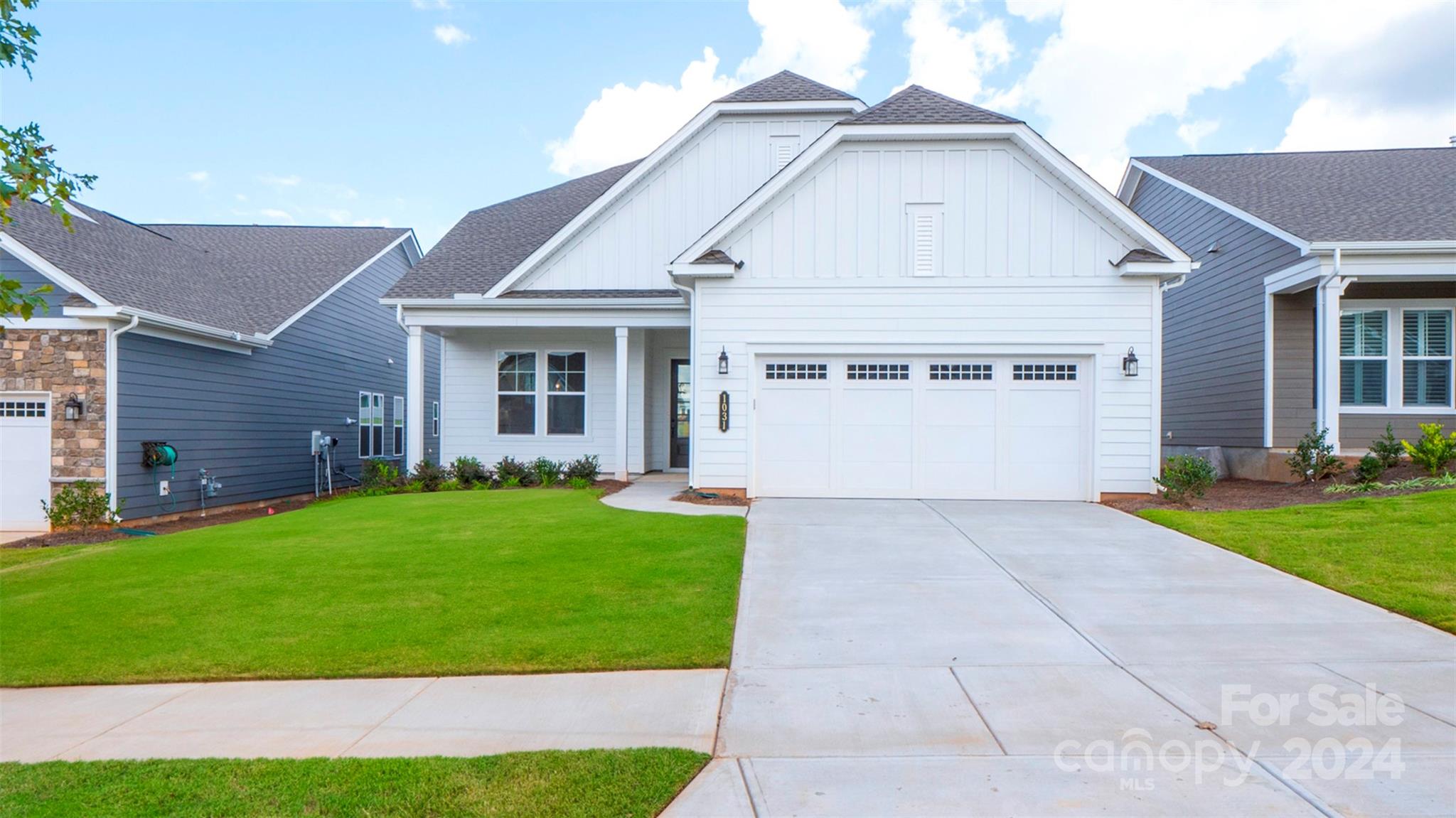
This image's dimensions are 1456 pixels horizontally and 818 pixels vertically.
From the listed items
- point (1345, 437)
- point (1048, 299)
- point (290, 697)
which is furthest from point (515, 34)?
point (1345, 437)

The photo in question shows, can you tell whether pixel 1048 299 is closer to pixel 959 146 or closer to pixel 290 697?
pixel 959 146

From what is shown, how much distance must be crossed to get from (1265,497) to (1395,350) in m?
4.43

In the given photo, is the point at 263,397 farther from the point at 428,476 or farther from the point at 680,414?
the point at 680,414

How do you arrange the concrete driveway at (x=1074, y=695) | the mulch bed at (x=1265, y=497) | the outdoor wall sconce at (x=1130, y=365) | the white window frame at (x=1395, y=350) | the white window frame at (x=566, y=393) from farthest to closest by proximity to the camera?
the white window frame at (x=566, y=393)
the white window frame at (x=1395, y=350)
the outdoor wall sconce at (x=1130, y=365)
the mulch bed at (x=1265, y=497)
the concrete driveway at (x=1074, y=695)

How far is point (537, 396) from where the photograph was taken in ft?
49.6

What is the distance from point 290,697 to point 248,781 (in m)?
1.21

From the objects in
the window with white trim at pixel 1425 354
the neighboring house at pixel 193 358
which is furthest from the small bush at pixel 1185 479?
the neighboring house at pixel 193 358

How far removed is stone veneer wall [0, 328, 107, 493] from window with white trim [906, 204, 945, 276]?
11.9 metres

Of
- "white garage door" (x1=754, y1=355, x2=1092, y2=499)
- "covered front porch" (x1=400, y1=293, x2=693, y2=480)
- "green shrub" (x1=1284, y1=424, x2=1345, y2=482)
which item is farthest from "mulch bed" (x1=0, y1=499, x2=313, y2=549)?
"green shrub" (x1=1284, y1=424, x2=1345, y2=482)

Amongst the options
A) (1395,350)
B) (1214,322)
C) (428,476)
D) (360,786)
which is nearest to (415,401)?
(428,476)

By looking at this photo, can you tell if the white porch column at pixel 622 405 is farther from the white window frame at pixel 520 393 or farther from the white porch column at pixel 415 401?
the white porch column at pixel 415 401

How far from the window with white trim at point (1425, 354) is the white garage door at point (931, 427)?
616cm

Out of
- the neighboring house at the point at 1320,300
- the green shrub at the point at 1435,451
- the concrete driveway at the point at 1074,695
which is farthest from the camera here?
the neighboring house at the point at 1320,300

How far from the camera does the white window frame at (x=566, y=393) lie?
15.0 meters
